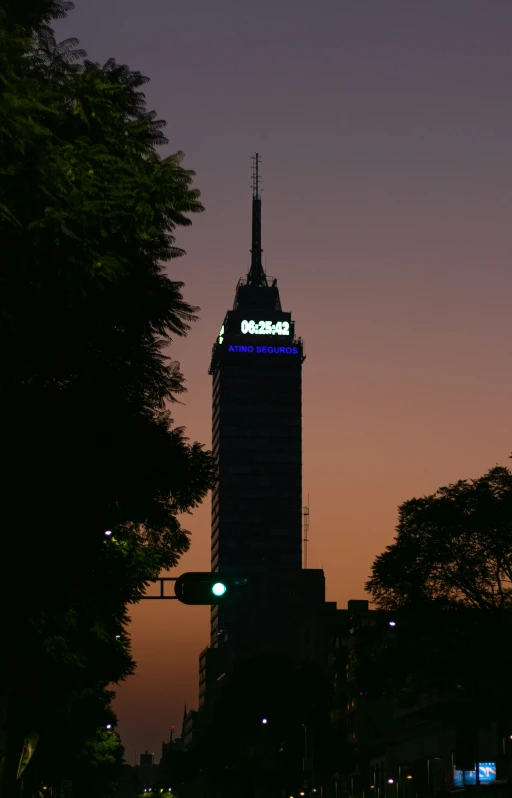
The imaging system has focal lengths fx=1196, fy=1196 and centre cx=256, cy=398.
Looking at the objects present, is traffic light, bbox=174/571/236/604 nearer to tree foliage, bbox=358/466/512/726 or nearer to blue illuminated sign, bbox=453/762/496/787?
tree foliage, bbox=358/466/512/726

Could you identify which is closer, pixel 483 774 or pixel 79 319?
pixel 79 319

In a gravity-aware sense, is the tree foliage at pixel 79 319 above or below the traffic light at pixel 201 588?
above

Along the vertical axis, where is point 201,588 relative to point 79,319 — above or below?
below

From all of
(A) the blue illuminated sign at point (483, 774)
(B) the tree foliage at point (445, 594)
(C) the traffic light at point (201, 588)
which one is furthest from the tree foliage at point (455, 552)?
(C) the traffic light at point (201, 588)

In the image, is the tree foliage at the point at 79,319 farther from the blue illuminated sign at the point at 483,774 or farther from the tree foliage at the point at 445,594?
the blue illuminated sign at the point at 483,774

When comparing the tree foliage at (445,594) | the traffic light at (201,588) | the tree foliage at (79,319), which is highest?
the tree foliage at (445,594)

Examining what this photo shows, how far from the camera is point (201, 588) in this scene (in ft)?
81.4

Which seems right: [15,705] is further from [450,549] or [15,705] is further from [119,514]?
[450,549]

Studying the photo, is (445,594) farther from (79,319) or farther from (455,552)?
(79,319)

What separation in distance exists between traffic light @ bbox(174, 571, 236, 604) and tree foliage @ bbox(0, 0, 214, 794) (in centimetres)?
124

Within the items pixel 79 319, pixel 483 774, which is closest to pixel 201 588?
pixel 79 319

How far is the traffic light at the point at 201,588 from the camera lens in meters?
24.7

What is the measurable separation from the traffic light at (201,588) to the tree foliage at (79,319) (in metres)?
1.24

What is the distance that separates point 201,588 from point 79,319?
340 inches
